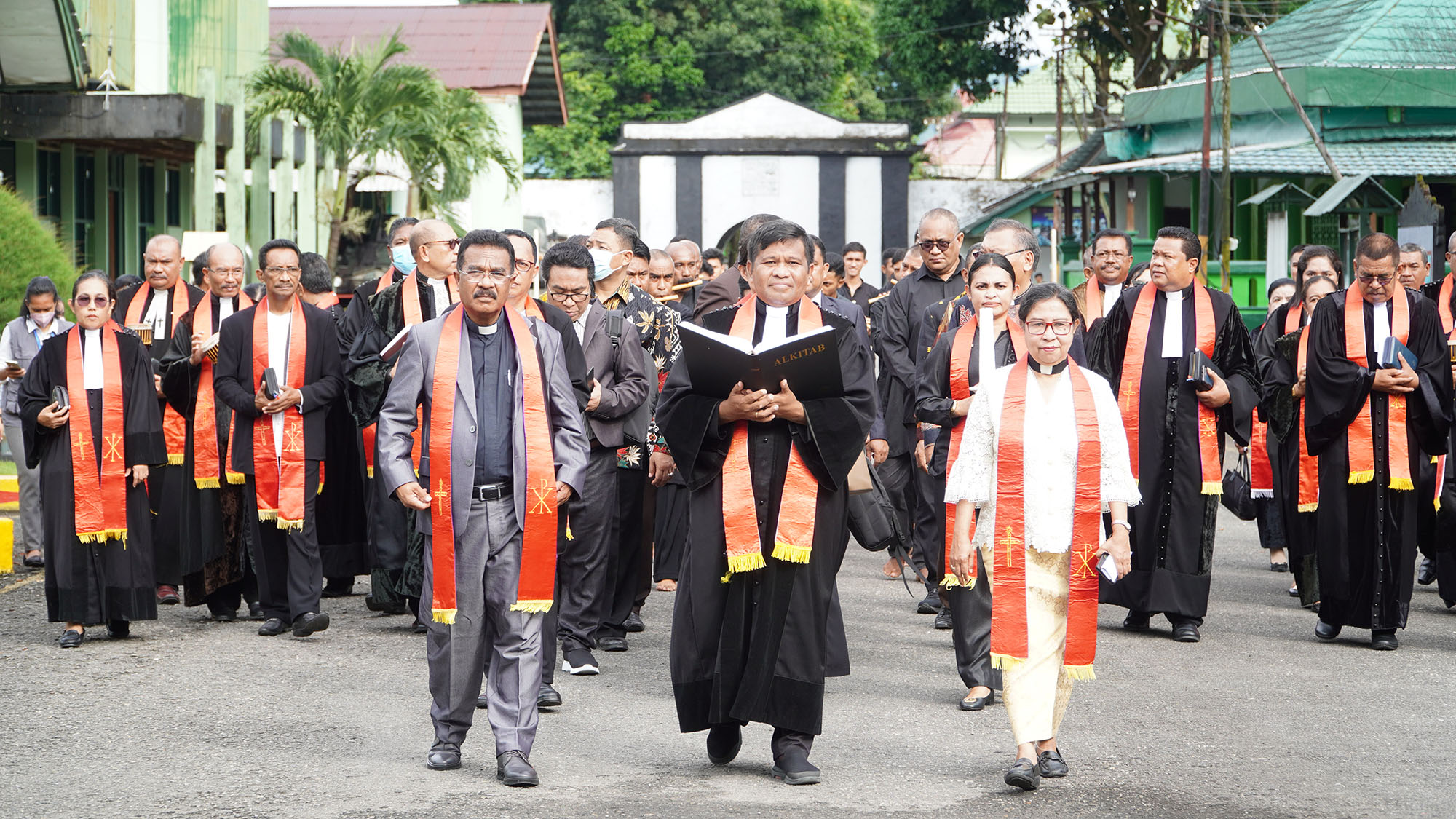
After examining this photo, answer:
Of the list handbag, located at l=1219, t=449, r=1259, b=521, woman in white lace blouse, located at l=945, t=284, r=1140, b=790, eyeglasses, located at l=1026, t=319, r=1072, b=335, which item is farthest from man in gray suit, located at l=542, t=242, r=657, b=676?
handbag, located at l=1219, t=449, r=1259, b=521

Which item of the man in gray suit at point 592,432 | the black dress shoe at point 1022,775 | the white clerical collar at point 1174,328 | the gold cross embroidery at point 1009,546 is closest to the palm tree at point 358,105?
the man in gray suit at point 592,432

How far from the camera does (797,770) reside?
5.91 m

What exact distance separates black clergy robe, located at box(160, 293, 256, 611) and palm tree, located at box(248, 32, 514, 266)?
1525 centimetres

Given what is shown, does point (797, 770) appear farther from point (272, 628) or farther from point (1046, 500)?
point (272, 628)

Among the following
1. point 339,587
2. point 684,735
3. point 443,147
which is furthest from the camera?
point 443,147

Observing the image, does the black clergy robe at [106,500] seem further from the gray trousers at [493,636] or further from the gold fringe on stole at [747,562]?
the gold fringe on stole at [747,562]

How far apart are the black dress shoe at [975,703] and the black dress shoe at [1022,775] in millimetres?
1407

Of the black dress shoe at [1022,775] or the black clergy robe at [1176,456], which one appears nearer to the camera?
the black dress shoe at [1022,775]

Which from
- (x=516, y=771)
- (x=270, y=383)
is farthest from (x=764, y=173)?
(x=516, y=771)

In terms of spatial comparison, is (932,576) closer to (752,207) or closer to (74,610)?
(74,610)

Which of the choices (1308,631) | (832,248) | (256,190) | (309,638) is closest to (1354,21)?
(832,248)

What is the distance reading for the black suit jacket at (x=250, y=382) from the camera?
29.2ft

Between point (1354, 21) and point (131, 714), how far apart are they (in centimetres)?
2649

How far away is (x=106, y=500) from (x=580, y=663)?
8.94 feet
